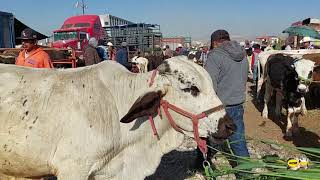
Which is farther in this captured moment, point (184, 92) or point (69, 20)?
point (69, 20)

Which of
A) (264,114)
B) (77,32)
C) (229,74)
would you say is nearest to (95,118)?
(229,74)

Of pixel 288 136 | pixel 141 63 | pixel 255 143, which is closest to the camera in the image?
pixel 255 143

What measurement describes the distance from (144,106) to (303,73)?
7179mm

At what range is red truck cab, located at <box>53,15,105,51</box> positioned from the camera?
24125 mm

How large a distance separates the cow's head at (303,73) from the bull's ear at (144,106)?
6.49 metres

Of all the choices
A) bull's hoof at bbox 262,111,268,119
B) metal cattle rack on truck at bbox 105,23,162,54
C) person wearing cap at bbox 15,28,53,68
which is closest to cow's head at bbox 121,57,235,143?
person wearing cap at bbox 15,28,53,68

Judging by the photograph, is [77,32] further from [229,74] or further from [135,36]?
[229,74]

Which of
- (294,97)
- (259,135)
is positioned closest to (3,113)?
(259,135)

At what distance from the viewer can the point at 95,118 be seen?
3426mm

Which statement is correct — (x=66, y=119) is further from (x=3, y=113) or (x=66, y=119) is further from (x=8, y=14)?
(x=8, y=14)

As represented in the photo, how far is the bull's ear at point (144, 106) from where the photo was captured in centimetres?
335

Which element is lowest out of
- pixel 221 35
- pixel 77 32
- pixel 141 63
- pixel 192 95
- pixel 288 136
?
pixel 288 136

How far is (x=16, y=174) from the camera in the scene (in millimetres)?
Answer: 3629

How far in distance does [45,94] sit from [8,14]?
41.5 ft
